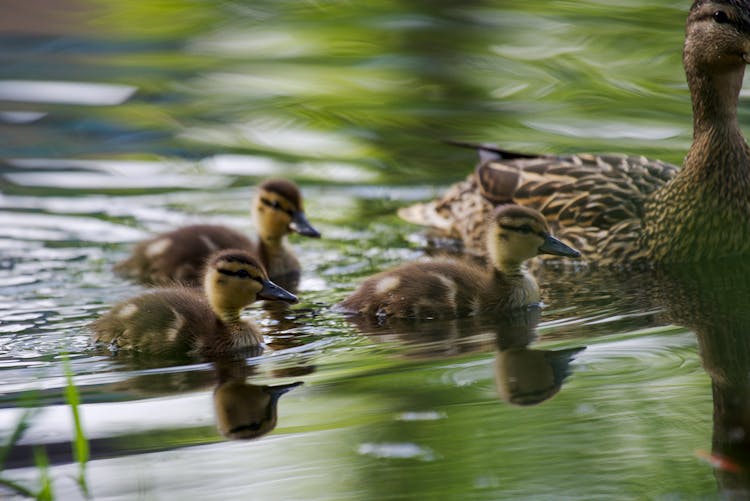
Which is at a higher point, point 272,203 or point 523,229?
point 523,229

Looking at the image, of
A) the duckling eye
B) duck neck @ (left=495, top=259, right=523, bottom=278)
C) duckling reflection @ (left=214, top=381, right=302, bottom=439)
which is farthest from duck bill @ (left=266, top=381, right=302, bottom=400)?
the duckling eye

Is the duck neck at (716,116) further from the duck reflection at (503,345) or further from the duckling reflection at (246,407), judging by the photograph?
the duckling reflection at (246,407)

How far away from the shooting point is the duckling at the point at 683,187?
17.8 ft

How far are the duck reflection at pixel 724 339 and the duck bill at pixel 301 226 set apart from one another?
1.48 m

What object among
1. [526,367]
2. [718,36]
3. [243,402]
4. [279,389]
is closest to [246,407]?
[243,402]

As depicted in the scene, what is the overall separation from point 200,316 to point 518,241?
49.9 inches

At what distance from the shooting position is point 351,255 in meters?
6.13

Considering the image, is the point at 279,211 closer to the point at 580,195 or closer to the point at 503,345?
the point at 580,195

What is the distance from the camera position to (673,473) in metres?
3.15

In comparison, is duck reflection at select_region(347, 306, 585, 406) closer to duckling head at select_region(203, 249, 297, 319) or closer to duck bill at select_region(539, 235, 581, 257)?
duck bill at select_region(539, 235, 581, 257)

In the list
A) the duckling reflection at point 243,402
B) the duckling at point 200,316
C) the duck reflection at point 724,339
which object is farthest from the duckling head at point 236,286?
the duck reflection at point 724,339

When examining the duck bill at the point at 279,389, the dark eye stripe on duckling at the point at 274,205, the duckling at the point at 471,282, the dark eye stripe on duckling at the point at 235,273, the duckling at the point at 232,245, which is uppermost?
the dark eye stripe on duckling at the point at 235,273

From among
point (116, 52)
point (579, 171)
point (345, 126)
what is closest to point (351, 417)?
point (579, 171)

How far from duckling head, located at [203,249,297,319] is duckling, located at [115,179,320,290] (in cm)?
104
